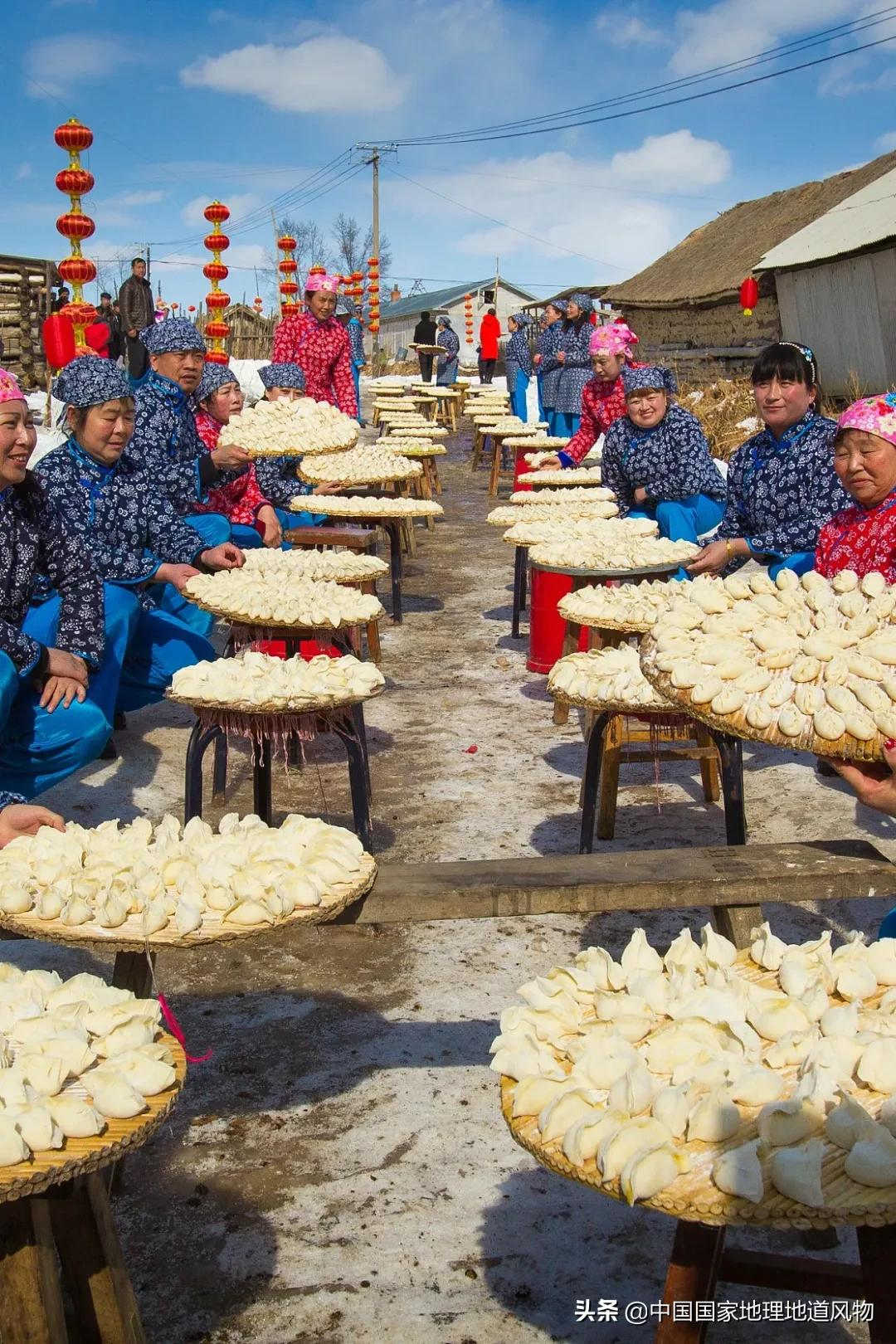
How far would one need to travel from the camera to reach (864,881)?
2.47 meters

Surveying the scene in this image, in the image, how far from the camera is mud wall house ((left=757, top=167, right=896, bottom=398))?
14.4 metres

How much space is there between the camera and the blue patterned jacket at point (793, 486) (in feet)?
16.0

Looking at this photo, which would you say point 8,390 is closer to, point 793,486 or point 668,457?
point 793,486

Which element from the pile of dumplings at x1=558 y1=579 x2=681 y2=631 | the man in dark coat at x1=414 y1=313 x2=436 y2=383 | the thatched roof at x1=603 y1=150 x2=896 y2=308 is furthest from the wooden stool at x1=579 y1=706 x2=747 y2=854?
the man in dark coat at x1=414 y1=313 x2=436 y2=383

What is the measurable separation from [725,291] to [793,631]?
55.8ft

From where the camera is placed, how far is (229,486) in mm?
6910

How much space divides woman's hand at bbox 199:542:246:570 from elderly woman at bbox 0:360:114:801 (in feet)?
3.80

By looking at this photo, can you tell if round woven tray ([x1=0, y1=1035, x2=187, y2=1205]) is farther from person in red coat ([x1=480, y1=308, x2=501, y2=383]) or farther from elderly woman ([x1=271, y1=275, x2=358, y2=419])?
person in red coat ([x1=480, y1=308, x2=501, y2=383])

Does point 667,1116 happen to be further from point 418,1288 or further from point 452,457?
point 452,457

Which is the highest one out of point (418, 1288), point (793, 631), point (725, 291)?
point (725, 291)

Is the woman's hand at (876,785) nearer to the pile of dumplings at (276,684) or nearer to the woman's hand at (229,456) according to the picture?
the pile of dumplings at (276,684)

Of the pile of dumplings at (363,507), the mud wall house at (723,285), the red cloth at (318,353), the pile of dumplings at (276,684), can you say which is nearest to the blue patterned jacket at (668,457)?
the pile of dumplings at (363,507)

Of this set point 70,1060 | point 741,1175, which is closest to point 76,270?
point 70,1060

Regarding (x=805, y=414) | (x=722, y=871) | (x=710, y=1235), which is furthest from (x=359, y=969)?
(x=805, y=414)
